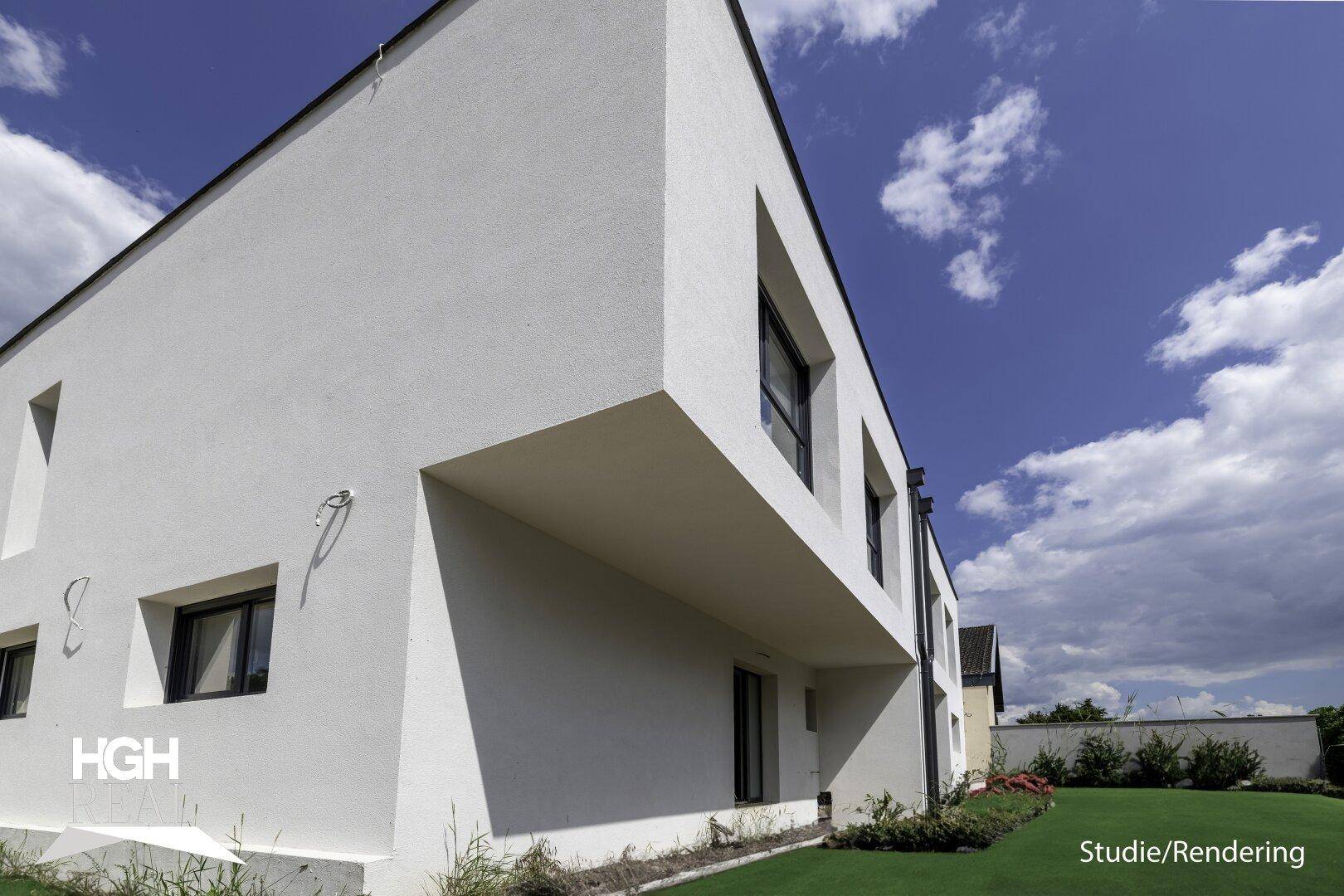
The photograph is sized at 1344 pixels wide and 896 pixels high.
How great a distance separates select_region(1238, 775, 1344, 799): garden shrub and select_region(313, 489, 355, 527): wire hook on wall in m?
20.7

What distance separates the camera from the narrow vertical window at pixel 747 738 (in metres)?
10.6

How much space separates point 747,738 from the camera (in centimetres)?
1108

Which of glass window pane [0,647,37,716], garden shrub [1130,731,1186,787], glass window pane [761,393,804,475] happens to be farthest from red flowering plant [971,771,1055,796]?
glass window pane [0,647,37,716]

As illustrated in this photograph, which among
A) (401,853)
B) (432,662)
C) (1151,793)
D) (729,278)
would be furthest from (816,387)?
(1151,793)

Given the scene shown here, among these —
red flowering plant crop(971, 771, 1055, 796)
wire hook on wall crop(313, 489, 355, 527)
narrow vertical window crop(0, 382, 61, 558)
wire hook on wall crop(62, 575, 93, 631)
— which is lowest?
red flowering plant crop(971, 771, 1055, 796)

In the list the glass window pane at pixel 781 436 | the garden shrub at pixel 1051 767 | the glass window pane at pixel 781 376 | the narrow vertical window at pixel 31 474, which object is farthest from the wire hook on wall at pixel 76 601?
the garden shrub at pixel 1051 767

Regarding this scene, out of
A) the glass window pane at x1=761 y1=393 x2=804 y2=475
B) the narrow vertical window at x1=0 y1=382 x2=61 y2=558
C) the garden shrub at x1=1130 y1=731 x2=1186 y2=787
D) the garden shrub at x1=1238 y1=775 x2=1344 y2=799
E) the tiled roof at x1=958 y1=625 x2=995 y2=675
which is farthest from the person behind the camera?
the tiled roof at x1=958 y1=625 x2=995 y2=675

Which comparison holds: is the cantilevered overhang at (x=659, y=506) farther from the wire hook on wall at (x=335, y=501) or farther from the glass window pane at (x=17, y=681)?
the glass window pane at (x=17, y=681)

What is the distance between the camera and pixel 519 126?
5344 millimetres

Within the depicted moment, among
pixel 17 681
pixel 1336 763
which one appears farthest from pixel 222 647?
pixel 1336 763

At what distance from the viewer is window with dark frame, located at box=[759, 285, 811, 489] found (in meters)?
7.54

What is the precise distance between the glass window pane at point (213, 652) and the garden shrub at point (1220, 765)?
22.3 m

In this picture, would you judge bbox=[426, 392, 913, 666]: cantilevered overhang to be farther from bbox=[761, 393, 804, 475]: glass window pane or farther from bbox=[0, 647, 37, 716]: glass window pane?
bbox=[0, 647, 37, 716]: glass window pane

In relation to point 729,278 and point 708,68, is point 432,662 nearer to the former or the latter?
point 729,278
